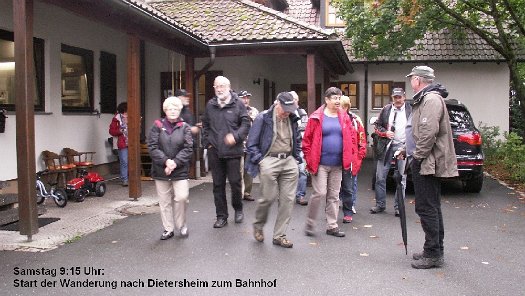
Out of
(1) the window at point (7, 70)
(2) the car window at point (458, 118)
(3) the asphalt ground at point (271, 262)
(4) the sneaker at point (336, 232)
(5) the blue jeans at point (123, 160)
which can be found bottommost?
(3) the asphalt ground at point (271, 262)

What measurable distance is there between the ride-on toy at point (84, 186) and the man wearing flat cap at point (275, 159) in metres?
4.11

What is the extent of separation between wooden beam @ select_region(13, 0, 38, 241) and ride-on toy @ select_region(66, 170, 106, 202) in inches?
104

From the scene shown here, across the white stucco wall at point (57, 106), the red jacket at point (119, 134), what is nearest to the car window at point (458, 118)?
the red jacket at point (119, 134)

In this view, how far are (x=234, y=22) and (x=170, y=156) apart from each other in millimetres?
6557

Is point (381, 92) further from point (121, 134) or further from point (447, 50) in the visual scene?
point (121, 134)

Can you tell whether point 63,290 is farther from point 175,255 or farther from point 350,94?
point 350,94

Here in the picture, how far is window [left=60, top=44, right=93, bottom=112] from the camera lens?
10328 millimetres

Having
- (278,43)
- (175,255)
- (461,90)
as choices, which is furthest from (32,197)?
(461,90)

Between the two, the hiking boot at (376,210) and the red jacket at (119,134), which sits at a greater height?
the red jacket at (119,134)

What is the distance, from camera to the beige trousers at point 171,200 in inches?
243

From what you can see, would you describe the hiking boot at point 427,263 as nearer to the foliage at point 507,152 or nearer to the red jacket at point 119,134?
the red jacket at point 119,134

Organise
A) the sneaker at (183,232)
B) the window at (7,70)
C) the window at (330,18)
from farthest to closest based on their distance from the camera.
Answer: the window at (330,18) < the window at (7,70) < the sneaker at (183,232)

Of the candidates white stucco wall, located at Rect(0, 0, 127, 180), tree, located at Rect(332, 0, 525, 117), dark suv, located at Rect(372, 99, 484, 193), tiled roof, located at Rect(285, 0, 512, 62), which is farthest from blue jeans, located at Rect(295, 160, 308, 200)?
tiled roof, located at Rect(285, 0, 512, 62)

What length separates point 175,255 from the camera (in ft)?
18.4
